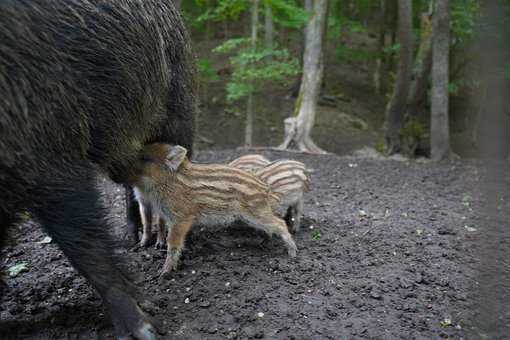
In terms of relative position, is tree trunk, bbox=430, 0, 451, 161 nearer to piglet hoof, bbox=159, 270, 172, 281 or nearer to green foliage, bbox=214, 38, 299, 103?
green foliage, bbox=214, 38, 299, 103

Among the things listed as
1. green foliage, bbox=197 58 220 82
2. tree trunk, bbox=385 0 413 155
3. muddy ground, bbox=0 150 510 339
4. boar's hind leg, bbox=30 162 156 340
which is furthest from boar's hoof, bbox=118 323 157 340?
green foliage, bbox=197 58 220 82

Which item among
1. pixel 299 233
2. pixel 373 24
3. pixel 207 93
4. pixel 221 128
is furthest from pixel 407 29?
pixel 373 24

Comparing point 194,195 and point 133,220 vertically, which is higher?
point 194,195

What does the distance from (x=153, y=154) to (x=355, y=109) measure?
39.0 ft

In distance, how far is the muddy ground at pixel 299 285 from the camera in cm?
244

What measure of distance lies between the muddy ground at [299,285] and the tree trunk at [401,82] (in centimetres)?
373

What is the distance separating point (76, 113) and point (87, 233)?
0.54 m

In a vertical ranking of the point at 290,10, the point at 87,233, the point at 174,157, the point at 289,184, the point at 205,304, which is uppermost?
the point at 290,10

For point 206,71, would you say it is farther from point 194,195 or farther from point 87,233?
point 87,233

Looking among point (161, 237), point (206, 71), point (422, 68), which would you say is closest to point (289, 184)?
point (161, 237)

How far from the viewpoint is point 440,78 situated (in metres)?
7.32

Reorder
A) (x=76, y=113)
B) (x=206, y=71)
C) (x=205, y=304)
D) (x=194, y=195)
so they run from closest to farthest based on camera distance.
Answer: (x=76, y=113) < (x=205, y=304) < (x=194, y=195) < (x=206, y=71)

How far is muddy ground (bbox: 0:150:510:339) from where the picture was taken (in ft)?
8.02

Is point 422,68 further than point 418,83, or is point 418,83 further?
point 418,83
